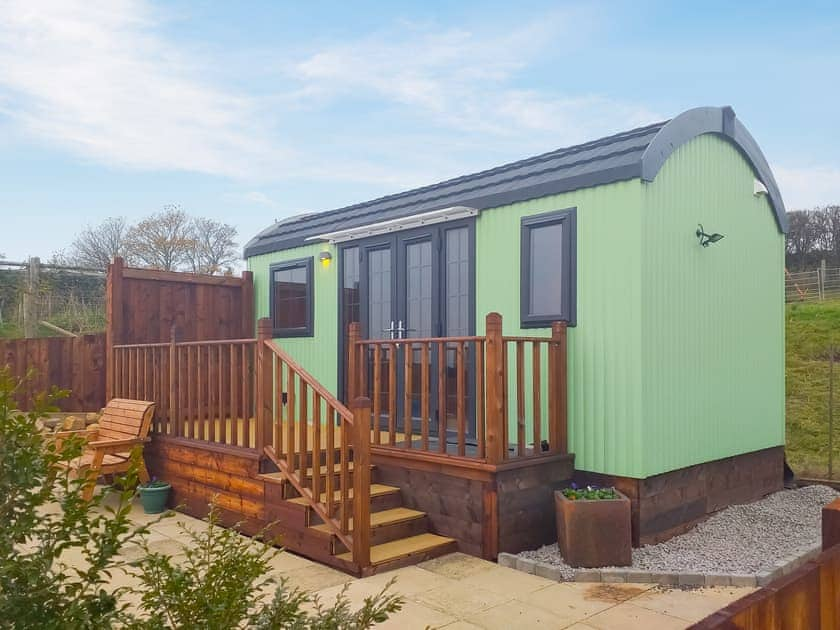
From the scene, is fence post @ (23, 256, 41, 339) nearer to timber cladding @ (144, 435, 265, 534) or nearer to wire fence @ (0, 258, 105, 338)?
wire fence @ (0, 258, 105, 338)

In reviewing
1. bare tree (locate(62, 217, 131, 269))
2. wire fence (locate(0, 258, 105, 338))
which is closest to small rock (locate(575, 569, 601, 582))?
wire fence (locate(0, 258, 105, 338))

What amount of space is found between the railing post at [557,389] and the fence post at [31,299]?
912cm

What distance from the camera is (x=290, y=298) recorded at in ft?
24.6

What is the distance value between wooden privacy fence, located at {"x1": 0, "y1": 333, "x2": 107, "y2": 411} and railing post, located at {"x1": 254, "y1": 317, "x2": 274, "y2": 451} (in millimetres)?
3576

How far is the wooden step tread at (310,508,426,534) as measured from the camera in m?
4.31

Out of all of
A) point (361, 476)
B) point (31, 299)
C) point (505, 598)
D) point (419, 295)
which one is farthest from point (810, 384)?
point (31, 299)

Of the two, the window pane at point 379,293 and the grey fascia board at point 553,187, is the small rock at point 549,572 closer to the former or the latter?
the grey fascia board at point 553,187

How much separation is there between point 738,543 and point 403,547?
2.40 meters

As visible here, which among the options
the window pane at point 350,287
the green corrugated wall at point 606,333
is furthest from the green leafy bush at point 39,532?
the window pane at point 350,287

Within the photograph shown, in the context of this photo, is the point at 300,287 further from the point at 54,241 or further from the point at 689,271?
the point at 54,241

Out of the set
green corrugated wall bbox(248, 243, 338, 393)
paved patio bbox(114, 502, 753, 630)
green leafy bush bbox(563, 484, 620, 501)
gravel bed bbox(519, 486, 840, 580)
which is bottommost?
gravel bed bbox(519, 486, 840, 580)

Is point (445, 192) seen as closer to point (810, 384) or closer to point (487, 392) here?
point (487, 392)

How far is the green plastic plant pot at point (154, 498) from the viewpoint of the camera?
5.71 metres

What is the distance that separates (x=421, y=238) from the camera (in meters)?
6.04
